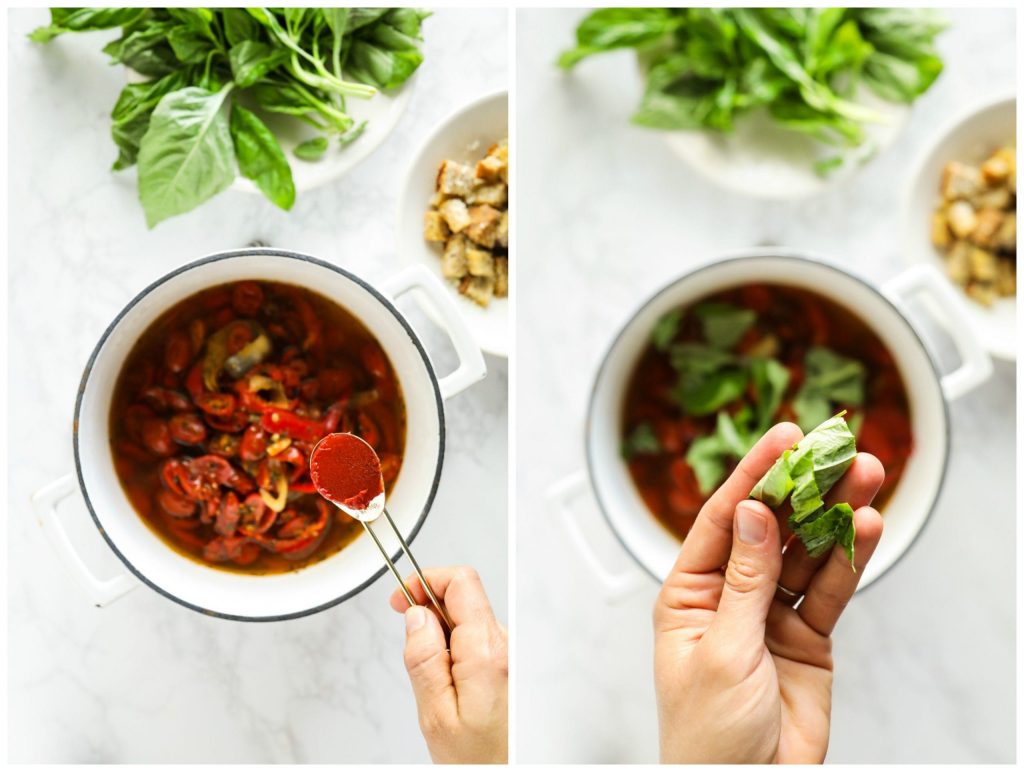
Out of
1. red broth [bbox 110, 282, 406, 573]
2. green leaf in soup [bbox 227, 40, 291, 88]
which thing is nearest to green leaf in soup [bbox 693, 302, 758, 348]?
red broth [bbox 110, 282, 406, 573]

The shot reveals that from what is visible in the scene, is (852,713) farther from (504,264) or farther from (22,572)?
(22,572)

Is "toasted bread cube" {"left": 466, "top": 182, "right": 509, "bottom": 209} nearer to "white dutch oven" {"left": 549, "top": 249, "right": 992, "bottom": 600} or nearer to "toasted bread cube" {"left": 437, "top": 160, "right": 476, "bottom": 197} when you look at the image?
"toasted bread cube" {"left": 437, "top": 160, "right": 476, "bottom": 197}

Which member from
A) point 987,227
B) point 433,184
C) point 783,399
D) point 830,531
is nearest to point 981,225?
point 987,227

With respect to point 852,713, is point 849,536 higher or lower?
higher

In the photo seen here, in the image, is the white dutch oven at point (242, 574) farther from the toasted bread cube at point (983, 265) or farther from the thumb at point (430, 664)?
the toasted bread cube at point (983, 265)

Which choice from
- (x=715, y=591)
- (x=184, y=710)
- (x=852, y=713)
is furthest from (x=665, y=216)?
(x=184, y=710)

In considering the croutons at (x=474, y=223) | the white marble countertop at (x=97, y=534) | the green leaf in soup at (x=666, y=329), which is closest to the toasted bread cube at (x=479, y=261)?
the croutons at (x=474, y=223)
